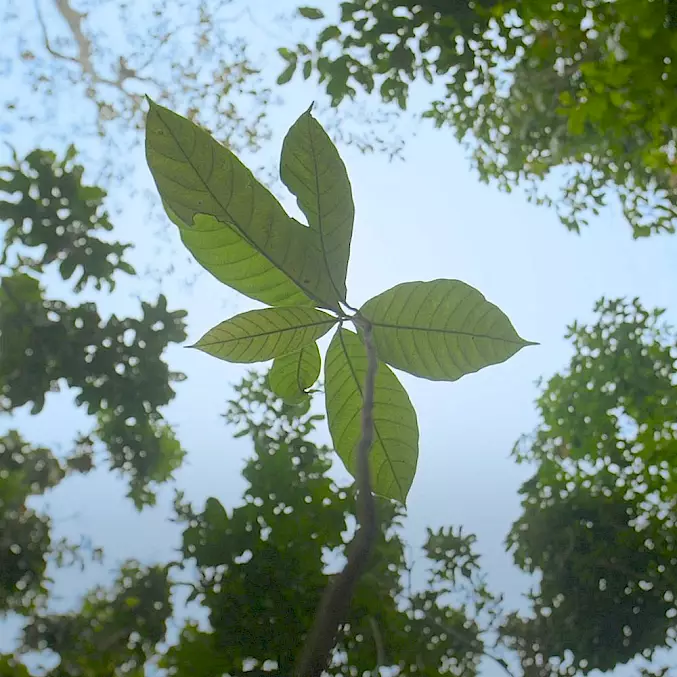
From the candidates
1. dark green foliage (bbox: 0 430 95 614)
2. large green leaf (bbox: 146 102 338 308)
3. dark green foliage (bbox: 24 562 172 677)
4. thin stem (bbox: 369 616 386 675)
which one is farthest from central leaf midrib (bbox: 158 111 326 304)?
dark green foliage (bbox: 0 430 95 614)

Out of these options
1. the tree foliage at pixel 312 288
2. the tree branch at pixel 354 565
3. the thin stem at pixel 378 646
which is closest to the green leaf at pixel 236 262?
the tree foliage at pixel 312 288

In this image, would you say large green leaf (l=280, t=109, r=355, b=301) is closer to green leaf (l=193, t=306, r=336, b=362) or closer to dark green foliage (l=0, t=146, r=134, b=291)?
green leaf (l=193, t=306, r=336, b=362)

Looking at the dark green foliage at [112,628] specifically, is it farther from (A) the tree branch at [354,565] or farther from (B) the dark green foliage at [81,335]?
(A) the tree branch at [354,565]

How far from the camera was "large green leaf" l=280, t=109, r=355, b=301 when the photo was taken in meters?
0.40

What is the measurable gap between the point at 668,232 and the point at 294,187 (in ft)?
2.71

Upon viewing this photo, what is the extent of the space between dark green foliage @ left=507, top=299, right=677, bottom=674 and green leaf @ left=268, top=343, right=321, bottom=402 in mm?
414

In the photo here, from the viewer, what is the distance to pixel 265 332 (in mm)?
430

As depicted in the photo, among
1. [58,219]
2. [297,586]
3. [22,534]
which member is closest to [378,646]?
[297,586]

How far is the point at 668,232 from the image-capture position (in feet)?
3.26

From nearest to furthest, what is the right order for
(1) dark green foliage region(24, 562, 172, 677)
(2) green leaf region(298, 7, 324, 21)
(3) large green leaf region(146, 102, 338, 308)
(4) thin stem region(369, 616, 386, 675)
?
(3) large green leaf region(146, 102, 338, 308), (4) thin stem region(369, 616, 386, 675), (1) dark green foliage region(24, 562, 172, 677), (2) green leaf region(298, 7, 324, 21)

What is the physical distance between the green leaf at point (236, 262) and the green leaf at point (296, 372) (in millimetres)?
83

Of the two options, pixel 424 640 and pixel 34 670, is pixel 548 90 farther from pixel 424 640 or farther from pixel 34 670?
pixel 34 670

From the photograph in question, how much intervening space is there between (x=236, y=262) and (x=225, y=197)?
0.05 m

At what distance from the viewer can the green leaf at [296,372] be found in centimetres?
52
